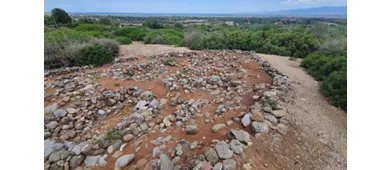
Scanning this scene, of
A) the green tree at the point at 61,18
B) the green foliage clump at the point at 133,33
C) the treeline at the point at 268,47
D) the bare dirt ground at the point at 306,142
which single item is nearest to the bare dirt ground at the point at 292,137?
the bare dirt ground at the point at 306,142

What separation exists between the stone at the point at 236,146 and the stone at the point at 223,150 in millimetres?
50

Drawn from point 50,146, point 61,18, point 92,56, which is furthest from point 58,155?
point 61,18

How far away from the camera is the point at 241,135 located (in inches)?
93.4

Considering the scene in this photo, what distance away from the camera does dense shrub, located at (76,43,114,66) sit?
255 inches

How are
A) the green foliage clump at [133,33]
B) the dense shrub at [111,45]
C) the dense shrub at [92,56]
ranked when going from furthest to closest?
the green foliage clump at [133,33], the dense shrub at [111,45], the dense shrub at [92,56]

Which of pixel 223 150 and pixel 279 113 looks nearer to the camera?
pixel 223 150

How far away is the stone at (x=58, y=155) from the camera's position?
2.47m

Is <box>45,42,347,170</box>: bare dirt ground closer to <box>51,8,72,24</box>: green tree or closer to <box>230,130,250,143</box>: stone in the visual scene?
<box>230,130,250,143</box>: stone

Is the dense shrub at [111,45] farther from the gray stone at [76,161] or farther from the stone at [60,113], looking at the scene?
the gray stone at [76,161]

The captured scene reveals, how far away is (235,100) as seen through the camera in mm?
3471

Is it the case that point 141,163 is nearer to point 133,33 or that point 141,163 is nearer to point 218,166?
point 218,166

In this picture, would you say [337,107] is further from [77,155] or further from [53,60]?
[53,60]

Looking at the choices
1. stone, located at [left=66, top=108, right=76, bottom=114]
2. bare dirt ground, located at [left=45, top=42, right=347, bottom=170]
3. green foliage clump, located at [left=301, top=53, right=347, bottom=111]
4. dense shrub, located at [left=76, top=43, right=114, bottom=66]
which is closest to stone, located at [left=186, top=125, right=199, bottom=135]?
bare dirt ground, located at [left=45, top=42, right=347, bottom=170]

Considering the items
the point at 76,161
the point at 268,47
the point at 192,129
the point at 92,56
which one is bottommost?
the point at 76,161
